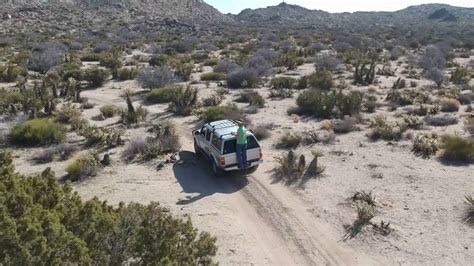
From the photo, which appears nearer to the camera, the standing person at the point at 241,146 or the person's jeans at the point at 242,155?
the standing person at the point at 241,146

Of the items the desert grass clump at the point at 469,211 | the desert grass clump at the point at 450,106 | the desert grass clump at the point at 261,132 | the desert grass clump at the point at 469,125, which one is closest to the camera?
the desert grass clump at the point at 469,211

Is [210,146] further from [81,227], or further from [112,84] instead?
[112,84]

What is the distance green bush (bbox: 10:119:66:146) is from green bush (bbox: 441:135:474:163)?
14.5m

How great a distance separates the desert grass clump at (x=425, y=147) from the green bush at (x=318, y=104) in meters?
5.55

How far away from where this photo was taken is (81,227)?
674cm

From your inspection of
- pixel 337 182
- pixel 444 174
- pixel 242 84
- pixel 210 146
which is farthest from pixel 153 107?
pixel 444 174

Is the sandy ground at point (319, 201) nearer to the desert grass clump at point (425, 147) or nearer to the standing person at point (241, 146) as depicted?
the desert grass clump at point (425, 147)

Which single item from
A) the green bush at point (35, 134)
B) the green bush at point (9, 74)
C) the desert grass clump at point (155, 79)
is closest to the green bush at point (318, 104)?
the desert grass clump at point (155, 79)

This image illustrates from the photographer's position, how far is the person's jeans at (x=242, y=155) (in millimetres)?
14406

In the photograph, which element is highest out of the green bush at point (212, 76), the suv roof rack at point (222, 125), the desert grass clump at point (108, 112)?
the suv roof rack at point (222, 125)

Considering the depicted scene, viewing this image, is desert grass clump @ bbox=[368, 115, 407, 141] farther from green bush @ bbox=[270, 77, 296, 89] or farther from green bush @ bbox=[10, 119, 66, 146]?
green bush @ bbox=[10, 119, 66, 146]

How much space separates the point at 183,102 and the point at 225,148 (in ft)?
32.4

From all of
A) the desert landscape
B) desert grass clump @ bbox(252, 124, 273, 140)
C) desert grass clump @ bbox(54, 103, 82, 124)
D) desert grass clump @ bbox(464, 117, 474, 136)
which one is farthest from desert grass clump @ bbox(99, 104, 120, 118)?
desert grass clump @ bbox(464, 117, 474, 136)

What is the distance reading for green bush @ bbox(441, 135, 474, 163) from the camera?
1598cm
